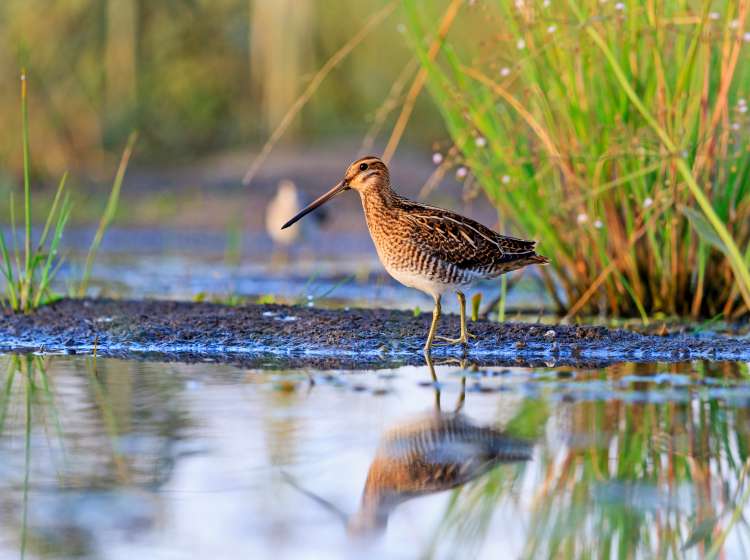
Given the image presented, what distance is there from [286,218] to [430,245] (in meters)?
7.90

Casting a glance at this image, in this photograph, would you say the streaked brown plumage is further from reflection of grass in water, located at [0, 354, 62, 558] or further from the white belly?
the white belly

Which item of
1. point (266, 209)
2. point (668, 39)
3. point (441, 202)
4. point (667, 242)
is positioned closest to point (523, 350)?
point (667, 242)

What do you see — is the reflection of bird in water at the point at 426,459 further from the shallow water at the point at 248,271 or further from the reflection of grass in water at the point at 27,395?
the shallow water at the point at 248,271

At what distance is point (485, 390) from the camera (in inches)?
197

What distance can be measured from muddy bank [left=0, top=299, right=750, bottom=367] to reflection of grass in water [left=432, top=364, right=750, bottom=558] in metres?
1.28

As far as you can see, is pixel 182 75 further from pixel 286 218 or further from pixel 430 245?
pixel 430 245

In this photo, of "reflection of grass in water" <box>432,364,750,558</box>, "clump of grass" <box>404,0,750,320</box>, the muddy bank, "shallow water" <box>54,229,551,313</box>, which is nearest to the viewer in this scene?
"reflection of grass in water" <box>432,364,750,558</box>

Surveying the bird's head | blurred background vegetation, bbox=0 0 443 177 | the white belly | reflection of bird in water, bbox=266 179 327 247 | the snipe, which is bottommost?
the white belly

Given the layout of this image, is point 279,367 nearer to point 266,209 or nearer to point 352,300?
point 352,300

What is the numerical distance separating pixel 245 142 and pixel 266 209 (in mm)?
4545

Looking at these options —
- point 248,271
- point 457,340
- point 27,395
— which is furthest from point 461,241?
point 248,271

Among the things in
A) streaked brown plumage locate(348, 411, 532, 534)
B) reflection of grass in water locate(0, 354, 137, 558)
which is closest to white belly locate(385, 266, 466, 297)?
reflection of grass in water locate(0, 354, 137, 558)

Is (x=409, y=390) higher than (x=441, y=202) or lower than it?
lower

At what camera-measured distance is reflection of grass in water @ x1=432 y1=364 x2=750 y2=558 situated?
123 inches
